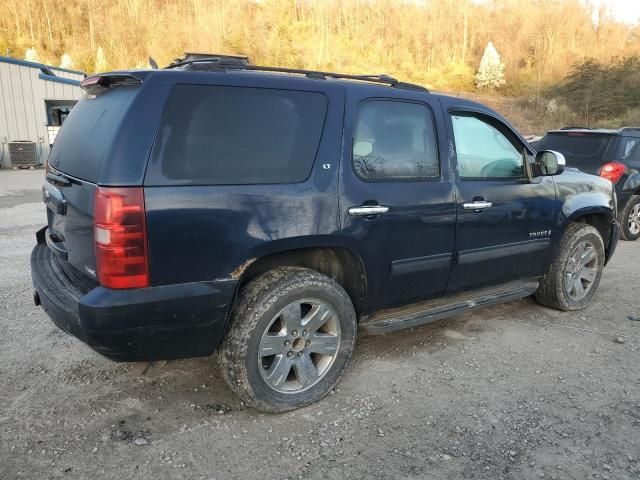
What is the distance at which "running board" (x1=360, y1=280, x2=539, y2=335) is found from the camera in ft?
10.9

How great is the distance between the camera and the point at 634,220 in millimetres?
8023

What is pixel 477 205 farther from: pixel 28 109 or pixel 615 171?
pixel 28 109

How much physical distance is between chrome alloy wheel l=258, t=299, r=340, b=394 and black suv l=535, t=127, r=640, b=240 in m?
6.22

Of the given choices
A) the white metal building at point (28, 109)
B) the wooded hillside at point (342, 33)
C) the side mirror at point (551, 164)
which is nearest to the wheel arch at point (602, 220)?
the side mirror at point (551, 164)

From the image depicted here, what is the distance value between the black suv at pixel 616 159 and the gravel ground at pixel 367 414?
422 centimetres

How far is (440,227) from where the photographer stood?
343 cm

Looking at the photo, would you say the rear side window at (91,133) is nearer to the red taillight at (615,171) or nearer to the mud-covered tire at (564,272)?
the mud-covered tire at (564,272)

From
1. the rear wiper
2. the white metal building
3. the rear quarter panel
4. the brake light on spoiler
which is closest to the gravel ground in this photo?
the rear quarter panel

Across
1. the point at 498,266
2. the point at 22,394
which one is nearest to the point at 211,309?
the point at 22,394

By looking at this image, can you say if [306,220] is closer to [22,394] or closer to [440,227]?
[440,227]

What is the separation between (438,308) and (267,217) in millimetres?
1537

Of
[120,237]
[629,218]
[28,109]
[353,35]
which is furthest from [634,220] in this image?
[353,35]

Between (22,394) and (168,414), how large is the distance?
94 centimetres

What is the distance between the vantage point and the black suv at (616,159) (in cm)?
760
